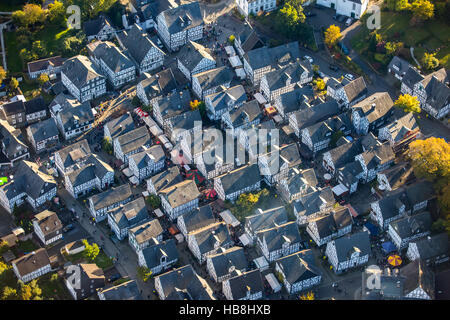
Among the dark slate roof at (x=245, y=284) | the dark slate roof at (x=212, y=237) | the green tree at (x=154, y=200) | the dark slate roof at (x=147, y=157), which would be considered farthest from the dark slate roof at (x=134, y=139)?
the dark slate roof at (x=245, y=284)

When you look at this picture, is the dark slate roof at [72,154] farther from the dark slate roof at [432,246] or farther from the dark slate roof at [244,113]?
the dark slate roof at [432,246]

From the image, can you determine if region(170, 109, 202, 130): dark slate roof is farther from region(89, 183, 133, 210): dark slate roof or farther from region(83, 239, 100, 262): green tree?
region(83, 239, 100, 262): green tree

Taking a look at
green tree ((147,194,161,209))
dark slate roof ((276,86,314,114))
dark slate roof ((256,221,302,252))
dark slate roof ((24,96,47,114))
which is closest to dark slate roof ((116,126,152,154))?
green tree ((147,194,161,209))

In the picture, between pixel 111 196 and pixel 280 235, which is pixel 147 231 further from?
pixel 280 235

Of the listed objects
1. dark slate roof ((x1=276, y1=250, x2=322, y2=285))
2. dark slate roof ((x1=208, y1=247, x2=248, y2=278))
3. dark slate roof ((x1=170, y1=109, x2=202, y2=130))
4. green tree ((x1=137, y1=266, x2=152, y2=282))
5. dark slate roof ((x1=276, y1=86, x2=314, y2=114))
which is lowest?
dark slate roof ((x1=276, y1=250, x2=322, y2=285))

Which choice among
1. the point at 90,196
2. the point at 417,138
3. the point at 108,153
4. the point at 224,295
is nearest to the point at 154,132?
the point at 108,153
